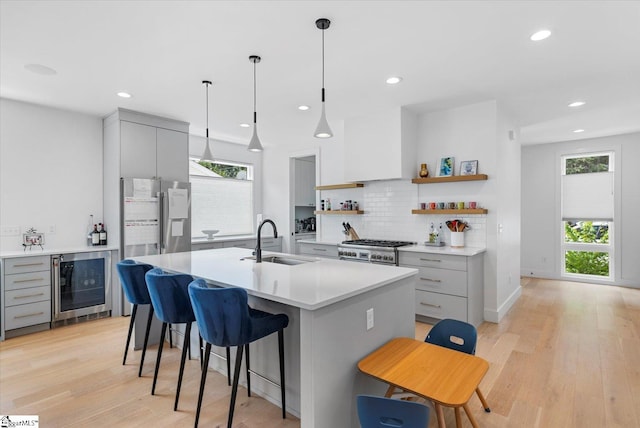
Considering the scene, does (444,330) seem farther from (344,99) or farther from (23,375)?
(23,375)

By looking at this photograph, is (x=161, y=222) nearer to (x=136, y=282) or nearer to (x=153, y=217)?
(x=153, y=217)

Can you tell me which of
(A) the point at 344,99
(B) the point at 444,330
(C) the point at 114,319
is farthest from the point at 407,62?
(C) the point at 114,319

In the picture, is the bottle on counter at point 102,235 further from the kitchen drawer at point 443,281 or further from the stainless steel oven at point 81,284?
the kitchen drawer at point 443,281

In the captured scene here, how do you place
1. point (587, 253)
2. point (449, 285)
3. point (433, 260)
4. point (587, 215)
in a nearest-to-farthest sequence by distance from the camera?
1. point (449, 285)
2. point (433, 260)
3. point (587, 215)
4. point (587, 253)

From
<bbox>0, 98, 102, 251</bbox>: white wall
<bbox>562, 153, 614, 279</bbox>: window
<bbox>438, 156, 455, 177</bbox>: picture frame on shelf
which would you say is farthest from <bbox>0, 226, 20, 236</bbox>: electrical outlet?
<bbox>562, 153, 614, 279</bbox>: window

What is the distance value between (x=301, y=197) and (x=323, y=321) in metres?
5.08

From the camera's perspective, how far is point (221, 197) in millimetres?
6273

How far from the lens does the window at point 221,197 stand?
5.92 m

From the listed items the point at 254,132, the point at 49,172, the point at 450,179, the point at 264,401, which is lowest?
the point at 264,401

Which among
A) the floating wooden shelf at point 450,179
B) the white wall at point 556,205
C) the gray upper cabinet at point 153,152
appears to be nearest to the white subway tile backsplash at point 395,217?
the floating wooden shelf at point 450,179

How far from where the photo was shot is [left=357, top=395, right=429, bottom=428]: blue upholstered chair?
134 centimetres

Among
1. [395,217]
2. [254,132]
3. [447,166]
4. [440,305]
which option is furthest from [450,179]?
[254,132]

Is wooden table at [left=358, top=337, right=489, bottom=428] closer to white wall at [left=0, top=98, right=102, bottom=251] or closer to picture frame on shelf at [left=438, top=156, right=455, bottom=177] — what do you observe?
picture frame on shelf at [left=438, top=156, right=455, bottom=177]

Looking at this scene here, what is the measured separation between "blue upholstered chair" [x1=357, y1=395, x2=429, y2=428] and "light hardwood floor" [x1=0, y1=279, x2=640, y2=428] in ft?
3.17
